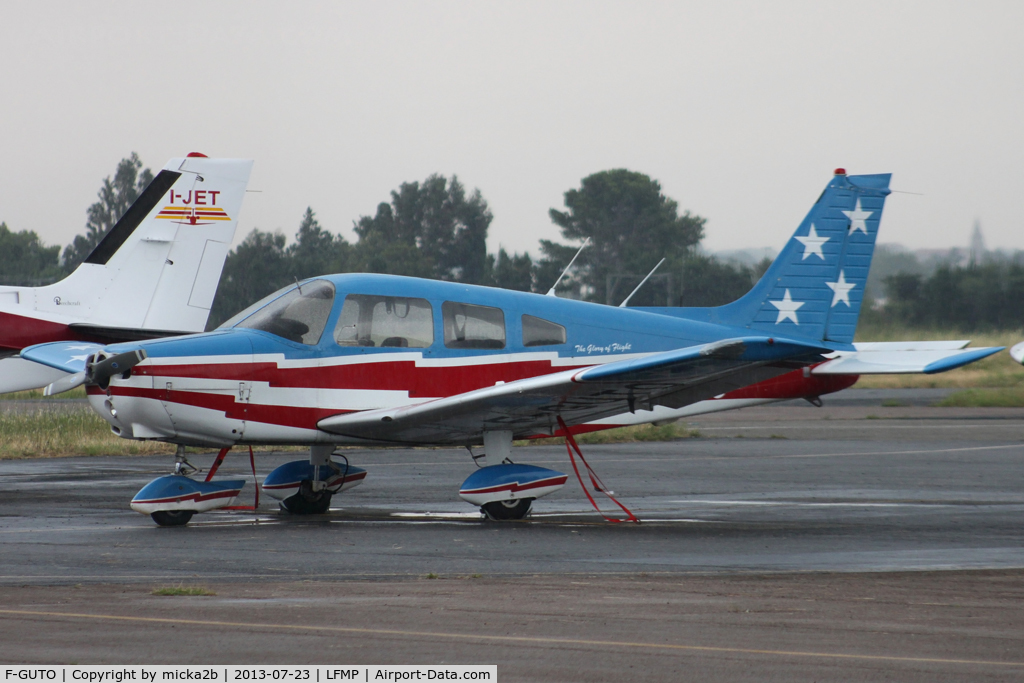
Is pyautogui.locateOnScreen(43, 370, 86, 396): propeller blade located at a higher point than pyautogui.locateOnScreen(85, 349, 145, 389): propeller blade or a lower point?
lower

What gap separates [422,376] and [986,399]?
2202 centimetres

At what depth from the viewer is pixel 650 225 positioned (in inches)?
2175

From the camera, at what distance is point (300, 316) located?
371 inches

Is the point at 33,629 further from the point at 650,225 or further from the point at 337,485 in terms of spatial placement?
the point at 650,225

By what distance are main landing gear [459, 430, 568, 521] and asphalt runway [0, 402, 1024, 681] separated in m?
0.24

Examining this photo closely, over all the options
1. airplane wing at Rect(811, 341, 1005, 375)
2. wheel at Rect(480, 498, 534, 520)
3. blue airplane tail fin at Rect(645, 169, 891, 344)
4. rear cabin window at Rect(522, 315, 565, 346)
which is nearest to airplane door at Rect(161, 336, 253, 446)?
wheel at Rect(480, 498, 534, 520)

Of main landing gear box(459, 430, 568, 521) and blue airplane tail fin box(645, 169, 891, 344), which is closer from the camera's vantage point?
main landing gear box(459, 430, 568, 521)

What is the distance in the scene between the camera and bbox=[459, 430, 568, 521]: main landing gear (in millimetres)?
9266

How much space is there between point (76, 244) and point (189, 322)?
199 feet

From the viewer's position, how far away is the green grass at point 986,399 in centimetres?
2686

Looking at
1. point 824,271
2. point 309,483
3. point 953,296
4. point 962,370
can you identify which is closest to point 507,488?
point 309,483

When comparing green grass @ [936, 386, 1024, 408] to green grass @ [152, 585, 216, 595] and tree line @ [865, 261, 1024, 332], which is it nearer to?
tree line @ [865, 261, 1024, 332]

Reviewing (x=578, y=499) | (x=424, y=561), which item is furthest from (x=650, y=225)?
(x=424, y=561)

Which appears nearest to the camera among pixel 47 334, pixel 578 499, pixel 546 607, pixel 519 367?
pixel 546 607
